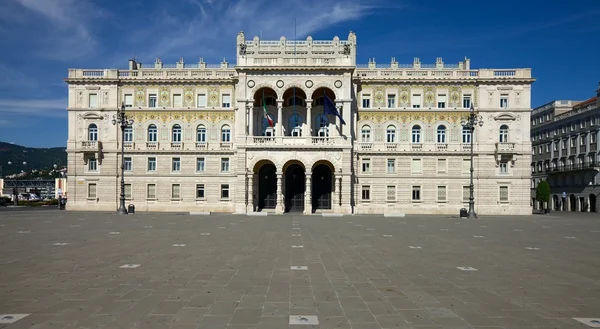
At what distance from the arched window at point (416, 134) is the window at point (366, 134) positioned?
551 cm

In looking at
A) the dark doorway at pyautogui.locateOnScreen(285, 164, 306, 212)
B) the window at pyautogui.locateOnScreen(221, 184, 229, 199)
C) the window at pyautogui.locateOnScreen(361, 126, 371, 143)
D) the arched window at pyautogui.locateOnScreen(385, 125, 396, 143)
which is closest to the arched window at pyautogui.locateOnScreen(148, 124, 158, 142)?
the window at pyautogui.locateOnScreen(221, 184, 229, 199)

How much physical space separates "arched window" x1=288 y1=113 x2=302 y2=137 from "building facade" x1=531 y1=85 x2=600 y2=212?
44.1 meters

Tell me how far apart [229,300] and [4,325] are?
427 centimetres

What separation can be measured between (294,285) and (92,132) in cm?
5202

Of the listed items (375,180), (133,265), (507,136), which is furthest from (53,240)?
(507,136)

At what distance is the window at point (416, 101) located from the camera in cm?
5406

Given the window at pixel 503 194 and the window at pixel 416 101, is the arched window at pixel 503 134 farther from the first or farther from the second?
the window at pixel 416 101

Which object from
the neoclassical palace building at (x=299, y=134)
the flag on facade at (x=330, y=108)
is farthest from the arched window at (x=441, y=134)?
the flag on facade at (x=330, y=108)

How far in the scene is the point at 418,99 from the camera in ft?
177

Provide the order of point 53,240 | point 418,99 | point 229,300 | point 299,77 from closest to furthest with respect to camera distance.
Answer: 1. point 229,300
2. point 53,240
3. point 299,77
4. point 418,99

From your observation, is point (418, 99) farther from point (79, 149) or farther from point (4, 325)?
point (4, 325)

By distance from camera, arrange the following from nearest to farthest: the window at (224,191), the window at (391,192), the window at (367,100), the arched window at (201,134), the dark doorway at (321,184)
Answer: the window at (391,192) < the dark doorway at (321,184) < the window at (367,100) < the window at (224,191) < the arched window at (201,134)

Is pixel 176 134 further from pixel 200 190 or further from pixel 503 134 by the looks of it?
pixel 503 134

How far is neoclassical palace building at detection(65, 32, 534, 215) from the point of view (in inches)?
2099
